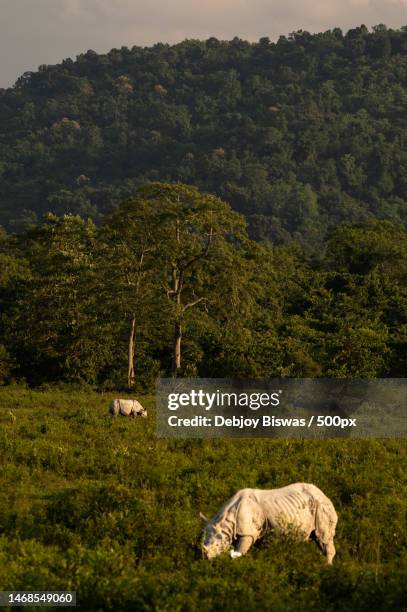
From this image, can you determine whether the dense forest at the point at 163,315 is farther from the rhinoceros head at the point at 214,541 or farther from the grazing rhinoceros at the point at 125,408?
the rhinoceros head at the point at 214,541

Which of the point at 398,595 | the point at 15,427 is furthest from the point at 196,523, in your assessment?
the point at 15,427

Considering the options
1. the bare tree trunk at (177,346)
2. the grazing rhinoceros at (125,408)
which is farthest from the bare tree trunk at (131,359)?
the grazing rhinoceros at (125,408)

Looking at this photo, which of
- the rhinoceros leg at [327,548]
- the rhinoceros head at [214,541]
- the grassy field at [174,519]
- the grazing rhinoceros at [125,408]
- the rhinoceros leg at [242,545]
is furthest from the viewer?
the grazing rhinoceros at [125,408]

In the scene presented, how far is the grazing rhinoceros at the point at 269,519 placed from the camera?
46.5 ft

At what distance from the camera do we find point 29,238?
67125 millimetres

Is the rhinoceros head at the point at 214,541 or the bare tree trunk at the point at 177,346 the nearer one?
the rhinoceros head at the point at 214,541

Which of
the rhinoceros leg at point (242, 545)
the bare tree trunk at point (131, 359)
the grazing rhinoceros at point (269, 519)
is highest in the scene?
the grazing rhinoceros at point (269, 519)

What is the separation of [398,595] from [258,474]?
326 inches

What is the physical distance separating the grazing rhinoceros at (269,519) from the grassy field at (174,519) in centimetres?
28

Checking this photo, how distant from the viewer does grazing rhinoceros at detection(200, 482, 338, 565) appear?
46.5 ft

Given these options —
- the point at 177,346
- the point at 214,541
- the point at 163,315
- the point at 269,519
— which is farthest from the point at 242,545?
the point at 177,346

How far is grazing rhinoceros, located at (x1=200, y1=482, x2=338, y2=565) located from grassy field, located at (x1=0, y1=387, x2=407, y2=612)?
275 mm

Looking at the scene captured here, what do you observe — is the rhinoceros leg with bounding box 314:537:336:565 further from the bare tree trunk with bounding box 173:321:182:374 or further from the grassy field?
the bare tree trunk with bounding box 173:321:182:374

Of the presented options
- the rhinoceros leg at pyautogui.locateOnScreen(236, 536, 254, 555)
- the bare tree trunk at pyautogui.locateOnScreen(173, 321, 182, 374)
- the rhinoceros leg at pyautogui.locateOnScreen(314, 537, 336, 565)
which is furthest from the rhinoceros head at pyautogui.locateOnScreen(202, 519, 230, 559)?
the bare tree trunk at pyautogui.locateOnScreen(173, 321, 182, 374)
